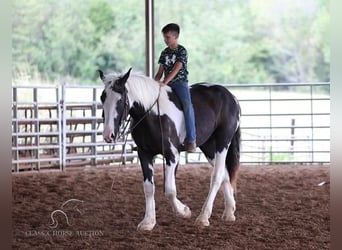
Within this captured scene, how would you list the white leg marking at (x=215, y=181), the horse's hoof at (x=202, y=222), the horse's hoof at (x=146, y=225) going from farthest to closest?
the white leg marking at (x=215, y=181), the horse's hoof at (x=202, y=222), the horse's hoof at (x=146, y=225)

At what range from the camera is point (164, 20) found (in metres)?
17.7

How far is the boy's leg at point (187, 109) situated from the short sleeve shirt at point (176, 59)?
0.05 metres

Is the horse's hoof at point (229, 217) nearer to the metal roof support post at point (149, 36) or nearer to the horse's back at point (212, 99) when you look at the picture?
A: the horse's back at point (212, 99)

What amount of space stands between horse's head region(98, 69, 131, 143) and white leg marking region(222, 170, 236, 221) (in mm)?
1195

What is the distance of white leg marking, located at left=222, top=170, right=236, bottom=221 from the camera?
4.31m

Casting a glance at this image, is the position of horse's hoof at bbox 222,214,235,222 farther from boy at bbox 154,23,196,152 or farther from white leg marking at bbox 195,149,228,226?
boy at bbox 154,23,196,152

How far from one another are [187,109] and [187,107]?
0.05 ft

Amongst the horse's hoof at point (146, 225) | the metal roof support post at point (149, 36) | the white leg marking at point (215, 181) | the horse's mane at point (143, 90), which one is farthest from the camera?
the metal roof support post at point (149, 36)

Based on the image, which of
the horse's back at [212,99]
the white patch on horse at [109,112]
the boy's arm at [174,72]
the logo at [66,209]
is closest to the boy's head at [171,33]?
the boy's arm at [174,72]

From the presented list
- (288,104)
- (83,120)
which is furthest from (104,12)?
(83,120)

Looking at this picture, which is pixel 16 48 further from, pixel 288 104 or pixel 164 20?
pixel 288 104

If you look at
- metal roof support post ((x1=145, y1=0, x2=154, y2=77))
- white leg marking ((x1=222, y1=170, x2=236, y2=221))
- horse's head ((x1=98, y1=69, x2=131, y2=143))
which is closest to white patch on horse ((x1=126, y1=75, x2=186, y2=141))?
horse's head ((x1=98, y1=69, x2=131, y2=143))

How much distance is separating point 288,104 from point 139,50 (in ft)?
16.1

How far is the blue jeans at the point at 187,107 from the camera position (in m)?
4.10
